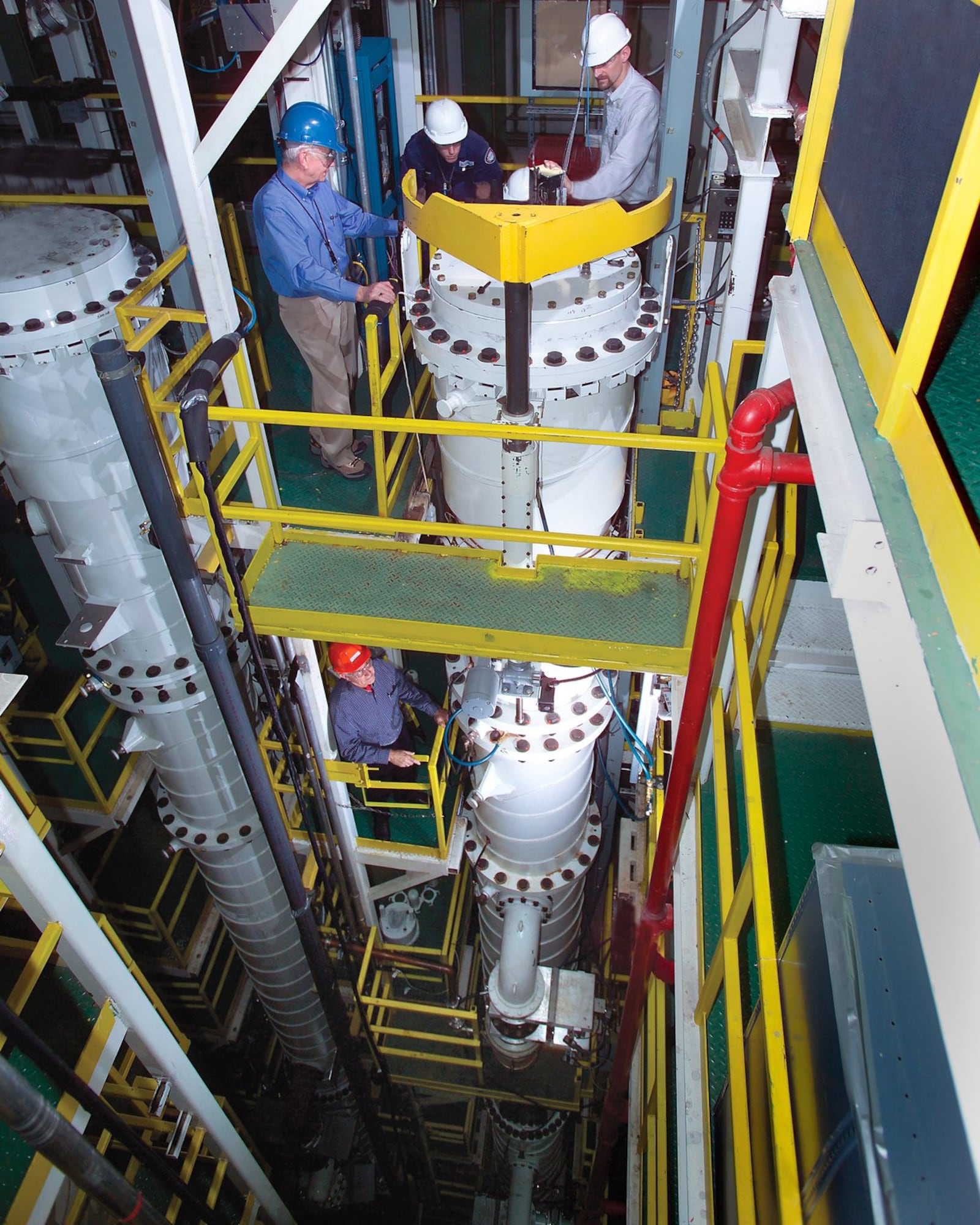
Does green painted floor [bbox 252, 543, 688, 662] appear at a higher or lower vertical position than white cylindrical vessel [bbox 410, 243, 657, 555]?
lower

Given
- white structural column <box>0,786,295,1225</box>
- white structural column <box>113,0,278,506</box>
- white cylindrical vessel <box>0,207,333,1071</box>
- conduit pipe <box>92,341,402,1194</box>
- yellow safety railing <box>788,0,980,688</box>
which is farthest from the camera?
white cylindrical vessel <box>0,207,333,1071</box>

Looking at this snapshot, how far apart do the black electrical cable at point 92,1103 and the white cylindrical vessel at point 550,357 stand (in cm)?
318

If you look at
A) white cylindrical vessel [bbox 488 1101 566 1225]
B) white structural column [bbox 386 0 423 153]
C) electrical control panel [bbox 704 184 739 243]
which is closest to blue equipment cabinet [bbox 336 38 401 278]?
white structural column [bbox 386 0 423 153]

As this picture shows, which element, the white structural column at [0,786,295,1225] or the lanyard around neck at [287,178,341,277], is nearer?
the white structural column at [0,786,295,1225]

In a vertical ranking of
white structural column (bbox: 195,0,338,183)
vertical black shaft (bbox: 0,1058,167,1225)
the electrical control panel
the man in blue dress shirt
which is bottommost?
vertical black shaft (bbox: 0,1058,167,1225)

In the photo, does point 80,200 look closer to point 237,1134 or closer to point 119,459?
point 119,459

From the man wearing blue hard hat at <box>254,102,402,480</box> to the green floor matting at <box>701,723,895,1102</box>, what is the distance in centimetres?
331

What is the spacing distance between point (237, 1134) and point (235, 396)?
4893mm

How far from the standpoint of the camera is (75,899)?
3721 mm

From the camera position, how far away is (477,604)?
4.65 m

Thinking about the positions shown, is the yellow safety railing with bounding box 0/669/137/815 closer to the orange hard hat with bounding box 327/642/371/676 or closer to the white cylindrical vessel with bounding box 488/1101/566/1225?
the orange hard hat with bounding box 327/642/371/676

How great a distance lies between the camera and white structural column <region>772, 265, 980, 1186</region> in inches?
56.2

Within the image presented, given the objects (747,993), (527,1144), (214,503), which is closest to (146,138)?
(214,503)

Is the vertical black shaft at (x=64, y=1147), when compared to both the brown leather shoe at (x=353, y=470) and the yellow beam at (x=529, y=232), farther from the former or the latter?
the brown leather shoe at (x=353, y=470)
